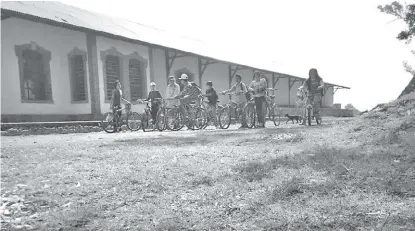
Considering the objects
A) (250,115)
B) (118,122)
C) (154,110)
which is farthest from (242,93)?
(118,122)

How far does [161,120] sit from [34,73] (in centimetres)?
535

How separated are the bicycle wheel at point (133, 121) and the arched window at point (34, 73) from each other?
3523 mm

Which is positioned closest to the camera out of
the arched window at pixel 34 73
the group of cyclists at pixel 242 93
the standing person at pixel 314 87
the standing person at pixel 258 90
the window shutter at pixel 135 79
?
the standing person at pixel 258 90

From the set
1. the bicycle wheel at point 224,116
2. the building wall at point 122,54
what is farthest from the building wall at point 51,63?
the bicycle wheel at point 224,116

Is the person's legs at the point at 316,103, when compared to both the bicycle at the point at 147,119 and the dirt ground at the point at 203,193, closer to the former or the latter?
the bicycle at the point at 147,119

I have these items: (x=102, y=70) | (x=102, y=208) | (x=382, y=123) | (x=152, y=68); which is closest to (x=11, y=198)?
(x=102, y=208)

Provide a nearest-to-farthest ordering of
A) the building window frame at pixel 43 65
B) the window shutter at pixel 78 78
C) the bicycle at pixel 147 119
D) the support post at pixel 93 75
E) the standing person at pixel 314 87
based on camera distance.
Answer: the standing person at pixel 314 87 → the bicycle at pixel 147 119 → the building window frame at pixel 43 65 → the support post at pixel 93 75 → the window shutter at pixel 78 78

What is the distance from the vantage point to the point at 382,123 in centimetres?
582

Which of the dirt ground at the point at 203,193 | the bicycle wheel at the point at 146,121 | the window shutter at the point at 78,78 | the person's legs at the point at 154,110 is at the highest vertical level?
the window shutter at the point at 78,78

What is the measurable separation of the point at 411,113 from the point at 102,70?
431 inches

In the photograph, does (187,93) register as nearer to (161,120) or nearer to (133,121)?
(161,120)

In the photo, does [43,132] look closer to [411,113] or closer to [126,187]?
[126,187]

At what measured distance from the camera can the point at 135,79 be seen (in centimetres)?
1538

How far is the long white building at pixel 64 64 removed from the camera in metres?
11.0
